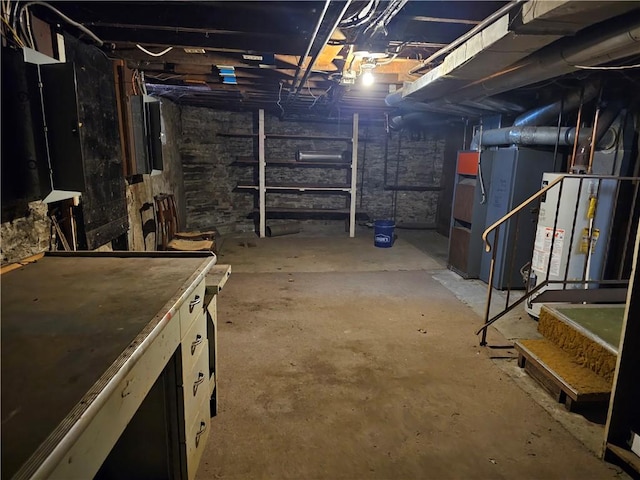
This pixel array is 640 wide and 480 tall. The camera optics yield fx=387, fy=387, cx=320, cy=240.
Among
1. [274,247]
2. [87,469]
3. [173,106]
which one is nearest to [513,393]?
[87,469]

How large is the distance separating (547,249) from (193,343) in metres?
3.03

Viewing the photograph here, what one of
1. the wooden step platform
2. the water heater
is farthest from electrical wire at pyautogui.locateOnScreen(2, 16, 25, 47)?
the water heater

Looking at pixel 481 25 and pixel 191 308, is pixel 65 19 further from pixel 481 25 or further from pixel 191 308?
pixel 481 25

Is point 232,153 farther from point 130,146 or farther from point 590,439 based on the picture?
point 590,439

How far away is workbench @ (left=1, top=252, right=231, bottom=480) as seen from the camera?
29.7 inches

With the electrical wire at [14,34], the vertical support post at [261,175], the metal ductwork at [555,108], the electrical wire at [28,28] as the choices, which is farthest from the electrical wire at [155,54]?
the vertical support post at [261,175]

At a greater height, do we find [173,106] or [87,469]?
[173,106]

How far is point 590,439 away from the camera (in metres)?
2.02

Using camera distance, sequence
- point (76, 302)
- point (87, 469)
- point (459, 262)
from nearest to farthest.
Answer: point (87, 469), point (76, 302), point (459, 262)

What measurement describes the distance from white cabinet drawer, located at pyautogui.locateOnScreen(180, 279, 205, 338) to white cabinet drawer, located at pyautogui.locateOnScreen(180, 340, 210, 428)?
19 cm

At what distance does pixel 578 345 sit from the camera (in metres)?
2.45

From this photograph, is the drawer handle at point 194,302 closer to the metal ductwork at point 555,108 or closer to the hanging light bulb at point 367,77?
the hanging light bulb at point 367,77

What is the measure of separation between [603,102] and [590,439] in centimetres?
260

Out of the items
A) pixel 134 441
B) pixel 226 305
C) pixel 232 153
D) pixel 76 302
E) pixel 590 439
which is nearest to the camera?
pixel 76 302
